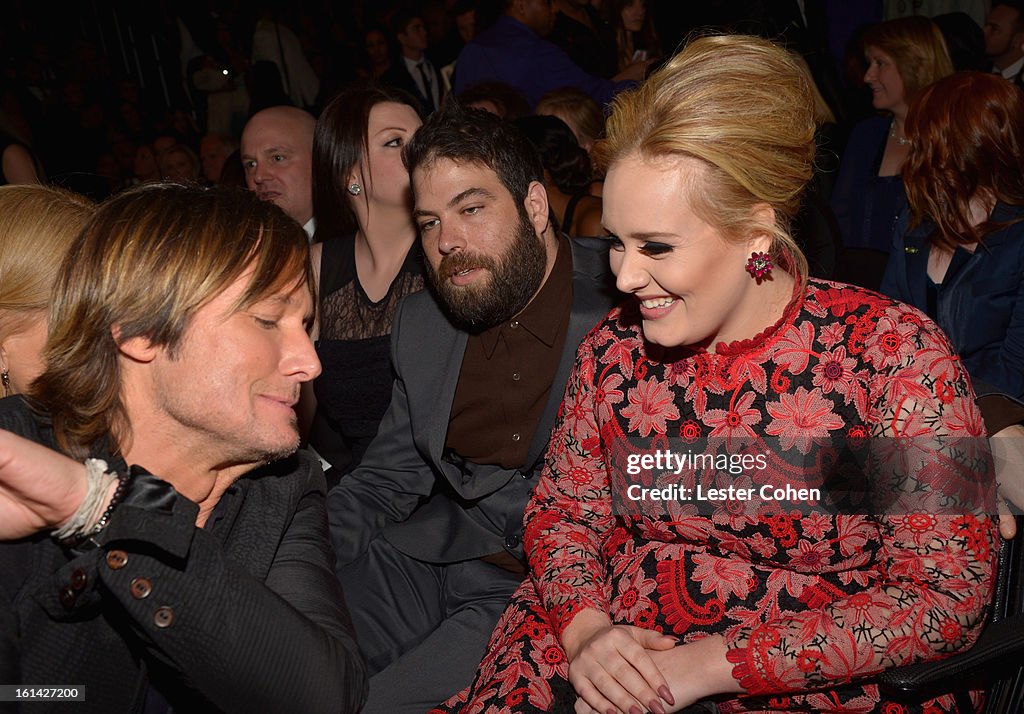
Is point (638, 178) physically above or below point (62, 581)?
above

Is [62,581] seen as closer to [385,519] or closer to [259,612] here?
[259,612]

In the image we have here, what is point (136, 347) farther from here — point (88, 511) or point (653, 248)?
point (653, 248)

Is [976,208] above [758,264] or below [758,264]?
below

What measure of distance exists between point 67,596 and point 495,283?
1.33m

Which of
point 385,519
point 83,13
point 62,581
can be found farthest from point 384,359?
point 83,13

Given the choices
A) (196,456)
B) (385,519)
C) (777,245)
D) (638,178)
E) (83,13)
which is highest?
(638,178)

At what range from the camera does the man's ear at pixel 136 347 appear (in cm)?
148

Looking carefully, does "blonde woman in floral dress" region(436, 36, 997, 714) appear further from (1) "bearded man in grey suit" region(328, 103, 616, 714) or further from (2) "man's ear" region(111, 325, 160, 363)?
(2) "man's ear" region(111, 325, 160, 363)

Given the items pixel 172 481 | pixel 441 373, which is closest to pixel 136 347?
pixel 172 481

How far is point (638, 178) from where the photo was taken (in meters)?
1.61

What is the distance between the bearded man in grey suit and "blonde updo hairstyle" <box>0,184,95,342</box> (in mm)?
868

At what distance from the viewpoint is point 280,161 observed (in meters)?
3.75

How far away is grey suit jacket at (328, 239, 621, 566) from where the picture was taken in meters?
2.30

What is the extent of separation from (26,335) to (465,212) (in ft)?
3.50
